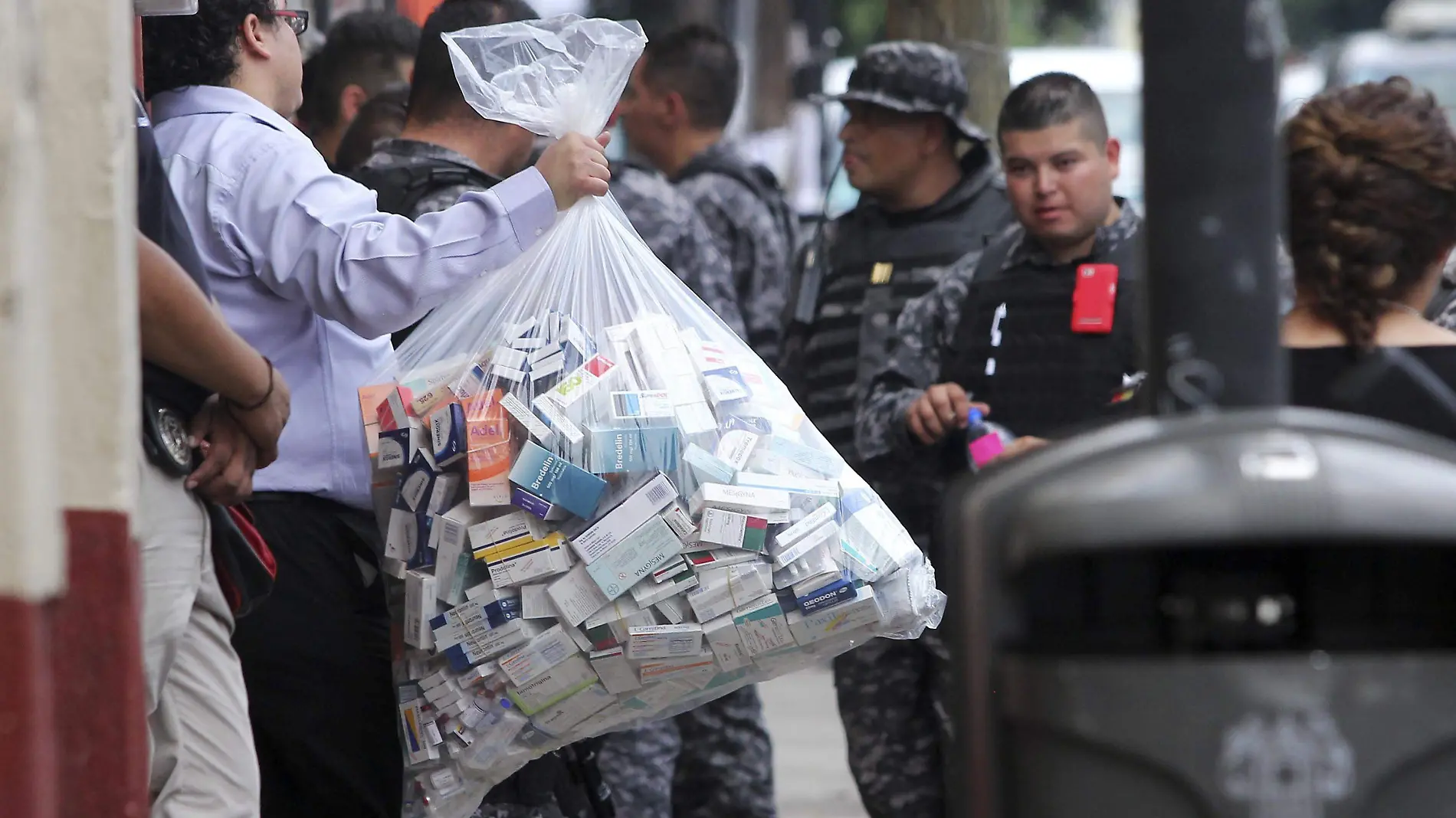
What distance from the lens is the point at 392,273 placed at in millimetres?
2900

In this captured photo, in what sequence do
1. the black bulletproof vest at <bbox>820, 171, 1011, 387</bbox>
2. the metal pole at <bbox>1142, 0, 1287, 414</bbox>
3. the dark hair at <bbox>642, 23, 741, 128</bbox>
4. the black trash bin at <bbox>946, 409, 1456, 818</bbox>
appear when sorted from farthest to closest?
the dark hair at <bbox>642, 23, 741, 128</bbox>, the black bulletproof vest at <bbox>820, 171, 1011, 387</bbox>, the metal pole at <bbox>1142, 0, 1287, 414</bbox>, the black trash bin at <bbox>946, 409, 1456, 818</bbox>

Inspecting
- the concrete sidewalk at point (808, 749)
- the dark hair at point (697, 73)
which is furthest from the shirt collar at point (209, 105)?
the dark hair at point (697, 73)

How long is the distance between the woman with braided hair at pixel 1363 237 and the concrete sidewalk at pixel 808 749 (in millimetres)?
2525

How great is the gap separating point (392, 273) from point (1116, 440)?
156cm

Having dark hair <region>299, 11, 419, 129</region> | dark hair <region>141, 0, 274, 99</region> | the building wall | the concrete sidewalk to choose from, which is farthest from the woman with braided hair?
dark hair <region>299, 11, 419, 129</region>

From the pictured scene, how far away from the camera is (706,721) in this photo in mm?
4832

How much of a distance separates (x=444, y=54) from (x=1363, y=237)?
5.98 ft

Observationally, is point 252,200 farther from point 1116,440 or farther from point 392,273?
point 1116,440

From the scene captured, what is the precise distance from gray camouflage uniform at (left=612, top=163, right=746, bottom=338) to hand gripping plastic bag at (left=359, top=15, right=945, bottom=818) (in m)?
1.66

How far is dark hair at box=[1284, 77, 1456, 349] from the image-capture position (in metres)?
2.54

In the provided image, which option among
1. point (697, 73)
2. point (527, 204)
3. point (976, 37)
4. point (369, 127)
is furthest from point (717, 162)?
point (527, 204)

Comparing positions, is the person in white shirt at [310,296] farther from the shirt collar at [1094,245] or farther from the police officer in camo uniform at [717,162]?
the police officer in camo uniform at [717,162]

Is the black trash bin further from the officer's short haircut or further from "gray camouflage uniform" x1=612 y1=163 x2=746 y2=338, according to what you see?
"gray camouflage uniform" x1=612 y1=163 x2=746 y2=338

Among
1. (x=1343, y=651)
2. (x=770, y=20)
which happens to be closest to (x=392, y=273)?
(x=1343, y=651)
